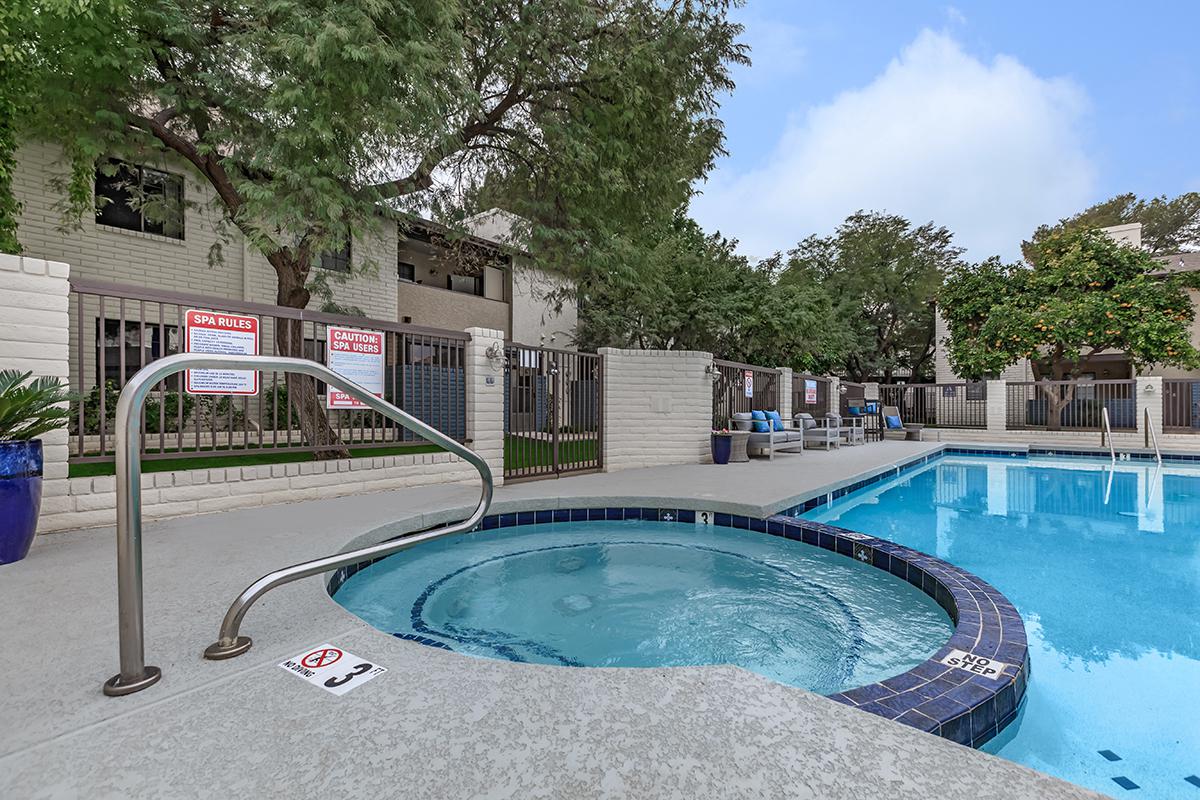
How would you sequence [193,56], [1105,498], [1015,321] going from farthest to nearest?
[1015,321] → [1105,498] → [193,56]

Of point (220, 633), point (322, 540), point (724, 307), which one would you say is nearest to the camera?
Answer: point (220, 633)

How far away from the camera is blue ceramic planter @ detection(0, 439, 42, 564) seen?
3.02 m

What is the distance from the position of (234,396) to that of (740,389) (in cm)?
839

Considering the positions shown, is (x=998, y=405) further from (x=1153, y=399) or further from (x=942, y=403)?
(x=942, y=403)

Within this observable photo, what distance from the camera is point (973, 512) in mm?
6742

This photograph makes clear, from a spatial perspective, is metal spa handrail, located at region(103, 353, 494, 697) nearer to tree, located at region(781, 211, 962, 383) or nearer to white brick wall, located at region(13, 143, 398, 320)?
white brick wall, located at region(13, 143, 398, 320)

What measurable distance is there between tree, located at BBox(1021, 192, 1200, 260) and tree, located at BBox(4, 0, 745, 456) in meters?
26.3

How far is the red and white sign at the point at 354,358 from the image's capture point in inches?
215

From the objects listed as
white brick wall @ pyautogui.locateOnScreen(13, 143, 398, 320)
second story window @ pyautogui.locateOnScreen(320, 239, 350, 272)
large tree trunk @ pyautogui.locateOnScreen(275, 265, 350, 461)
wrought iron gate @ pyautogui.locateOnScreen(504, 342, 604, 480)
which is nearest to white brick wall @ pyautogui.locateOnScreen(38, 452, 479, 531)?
large tree trunk @ pyautogui.locateOnScreen(275, 265, 350, 461)

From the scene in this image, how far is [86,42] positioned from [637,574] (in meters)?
7.21

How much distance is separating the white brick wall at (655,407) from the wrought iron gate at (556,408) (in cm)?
23

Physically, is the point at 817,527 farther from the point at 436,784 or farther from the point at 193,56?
the point at 193,56

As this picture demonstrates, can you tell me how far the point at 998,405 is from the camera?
15445 millimetres

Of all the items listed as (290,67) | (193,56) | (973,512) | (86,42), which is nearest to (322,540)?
(290,67)
